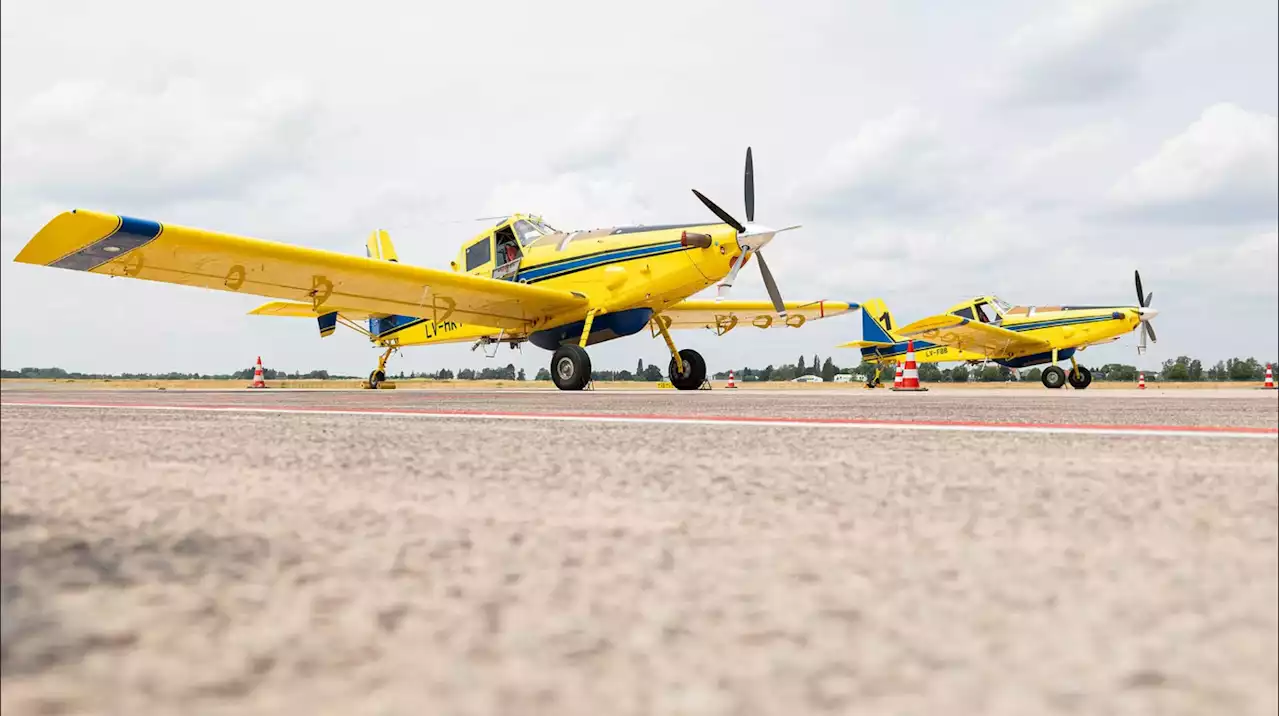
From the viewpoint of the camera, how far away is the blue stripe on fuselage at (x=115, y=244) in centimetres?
849

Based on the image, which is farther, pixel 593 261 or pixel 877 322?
pixel 877 322

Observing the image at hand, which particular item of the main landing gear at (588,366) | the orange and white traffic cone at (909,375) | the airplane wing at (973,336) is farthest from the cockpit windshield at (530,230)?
the airplane wing at (973,336)

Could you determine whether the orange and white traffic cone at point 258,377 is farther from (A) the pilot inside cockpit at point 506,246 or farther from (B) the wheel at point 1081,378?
(B) the wheel at point 1081,378

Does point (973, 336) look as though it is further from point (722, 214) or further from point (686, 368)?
point (722, 214)

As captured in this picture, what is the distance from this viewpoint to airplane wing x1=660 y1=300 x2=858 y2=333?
53.0 ft

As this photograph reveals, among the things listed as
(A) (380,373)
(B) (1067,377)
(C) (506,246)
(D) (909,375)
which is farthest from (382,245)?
(B) (1067,377)

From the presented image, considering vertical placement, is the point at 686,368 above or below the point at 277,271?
below

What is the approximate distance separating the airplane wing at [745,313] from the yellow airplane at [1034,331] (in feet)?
11.9

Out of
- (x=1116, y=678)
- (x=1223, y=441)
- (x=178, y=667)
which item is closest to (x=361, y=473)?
(x=178, y=667)

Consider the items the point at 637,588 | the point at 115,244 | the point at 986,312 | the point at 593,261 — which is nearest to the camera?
the point at 637,588

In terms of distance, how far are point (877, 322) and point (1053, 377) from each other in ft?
26.2

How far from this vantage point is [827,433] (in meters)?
3.13

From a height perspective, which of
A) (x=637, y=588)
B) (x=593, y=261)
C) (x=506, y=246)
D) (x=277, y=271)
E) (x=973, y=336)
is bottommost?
(x=637, y=588)

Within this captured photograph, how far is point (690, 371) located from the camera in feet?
44.7
